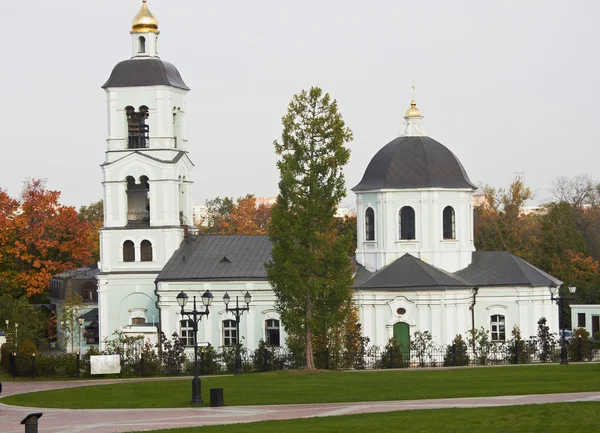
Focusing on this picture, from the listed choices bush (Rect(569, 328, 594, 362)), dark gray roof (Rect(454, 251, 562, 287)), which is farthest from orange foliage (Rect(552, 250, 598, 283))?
bush (Rect(569, 328, 594, 362))

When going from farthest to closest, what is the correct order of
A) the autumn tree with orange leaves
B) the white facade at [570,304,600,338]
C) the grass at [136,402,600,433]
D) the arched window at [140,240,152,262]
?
the autumn tree with orange leaves < the white facade at [570,304,600,338] < the arched window at [140,240,152,262] < the grass at [136,402,600,433]

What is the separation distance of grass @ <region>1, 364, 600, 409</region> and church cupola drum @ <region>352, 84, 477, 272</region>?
13385 millimetres

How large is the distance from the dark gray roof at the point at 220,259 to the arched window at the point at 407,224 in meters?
6.12

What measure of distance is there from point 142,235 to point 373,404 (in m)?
29.1

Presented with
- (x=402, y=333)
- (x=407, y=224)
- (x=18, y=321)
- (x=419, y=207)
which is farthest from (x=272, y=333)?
(x=18, y=321)

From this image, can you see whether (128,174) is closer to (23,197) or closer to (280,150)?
(280,150)

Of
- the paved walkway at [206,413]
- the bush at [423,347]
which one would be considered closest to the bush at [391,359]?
the bush at [423,347]

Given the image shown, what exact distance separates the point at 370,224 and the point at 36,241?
22.3 metres

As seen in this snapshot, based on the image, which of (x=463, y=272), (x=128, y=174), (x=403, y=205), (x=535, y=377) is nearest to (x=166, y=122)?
(x=128, y=174)

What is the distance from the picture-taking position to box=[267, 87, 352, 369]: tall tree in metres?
43.3

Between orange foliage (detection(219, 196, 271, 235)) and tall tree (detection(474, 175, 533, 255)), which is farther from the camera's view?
orange foliage (detection(219, 196, 271, 235))

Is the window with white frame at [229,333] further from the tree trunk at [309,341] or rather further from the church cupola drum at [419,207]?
the tree trunk at [309,341]

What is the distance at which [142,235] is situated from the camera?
186 feet

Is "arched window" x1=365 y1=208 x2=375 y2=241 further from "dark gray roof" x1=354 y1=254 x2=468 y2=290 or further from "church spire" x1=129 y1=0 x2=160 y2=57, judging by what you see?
"church spire" x1=129 y1=0 x2=160 y2=57
